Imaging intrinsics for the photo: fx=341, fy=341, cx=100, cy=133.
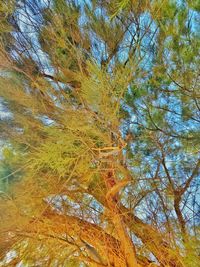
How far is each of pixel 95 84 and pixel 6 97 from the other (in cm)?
61

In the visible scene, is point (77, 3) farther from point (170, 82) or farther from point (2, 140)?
point (2, 140)

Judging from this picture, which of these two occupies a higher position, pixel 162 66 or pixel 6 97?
pixel 162 66

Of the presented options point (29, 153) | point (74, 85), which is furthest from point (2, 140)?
point (74, 85)

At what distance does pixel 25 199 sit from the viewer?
A: 6.53 feet

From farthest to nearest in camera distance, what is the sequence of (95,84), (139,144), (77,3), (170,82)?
(139,144), (170,82), (77,3), (95,84)

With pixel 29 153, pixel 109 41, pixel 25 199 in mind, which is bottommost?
pixel 25 199

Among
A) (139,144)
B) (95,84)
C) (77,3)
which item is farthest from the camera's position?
(139,144)

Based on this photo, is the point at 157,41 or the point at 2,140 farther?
the point at 2,140

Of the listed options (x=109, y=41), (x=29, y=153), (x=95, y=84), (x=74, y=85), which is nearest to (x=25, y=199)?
(x=29, y=153)

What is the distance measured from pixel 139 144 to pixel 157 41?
639 millimetres

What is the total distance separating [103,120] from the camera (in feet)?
5.39

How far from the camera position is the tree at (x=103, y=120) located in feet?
5.74

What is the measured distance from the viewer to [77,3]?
6.09 ft

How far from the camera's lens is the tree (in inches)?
68.9
